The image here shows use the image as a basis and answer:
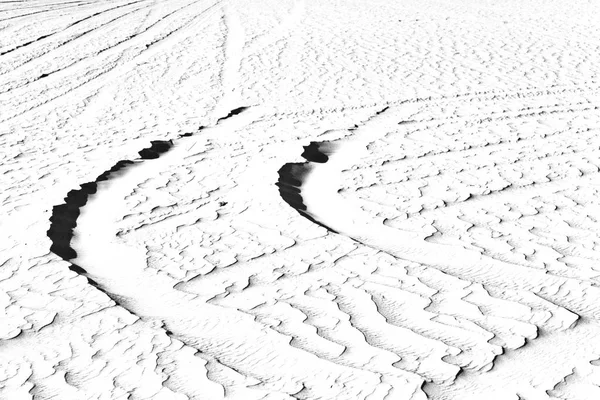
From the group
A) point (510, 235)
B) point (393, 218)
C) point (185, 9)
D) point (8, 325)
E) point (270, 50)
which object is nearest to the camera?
point (8, 325)

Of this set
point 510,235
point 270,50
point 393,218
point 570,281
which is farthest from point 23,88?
point 570,281

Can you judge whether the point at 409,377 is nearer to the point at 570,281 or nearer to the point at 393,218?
the point at 570,281

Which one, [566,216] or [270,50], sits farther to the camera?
[270,50]

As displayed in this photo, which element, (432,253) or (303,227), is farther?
(303,227)

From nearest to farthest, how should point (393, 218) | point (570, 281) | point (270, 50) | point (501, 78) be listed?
point (570, 281) → point (393, 218) → point (501, 78) → point (270, 50)

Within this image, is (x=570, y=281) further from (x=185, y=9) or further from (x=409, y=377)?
(x=185, y=9)

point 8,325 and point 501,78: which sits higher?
point 8,325
